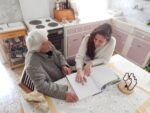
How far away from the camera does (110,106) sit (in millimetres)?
1043

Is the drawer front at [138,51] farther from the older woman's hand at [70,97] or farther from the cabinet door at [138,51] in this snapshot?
the older woman's hand at [70,97]

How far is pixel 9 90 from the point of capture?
219cm

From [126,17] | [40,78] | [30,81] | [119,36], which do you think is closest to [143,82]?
[40,78]

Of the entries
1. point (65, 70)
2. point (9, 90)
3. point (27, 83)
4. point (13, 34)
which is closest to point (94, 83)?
point (65, 70)

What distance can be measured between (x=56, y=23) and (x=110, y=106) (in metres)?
1.93

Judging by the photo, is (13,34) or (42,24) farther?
(42,24)

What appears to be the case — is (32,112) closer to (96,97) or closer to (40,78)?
(40,78)

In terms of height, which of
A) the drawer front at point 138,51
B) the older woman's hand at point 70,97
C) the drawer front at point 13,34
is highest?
the older woman's hand at point 70,97

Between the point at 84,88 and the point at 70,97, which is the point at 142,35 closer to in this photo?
the point at 84,88

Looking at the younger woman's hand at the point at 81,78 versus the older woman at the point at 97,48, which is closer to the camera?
the younger woman's hand at the point at 81,78

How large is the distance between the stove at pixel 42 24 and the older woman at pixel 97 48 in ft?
3.26

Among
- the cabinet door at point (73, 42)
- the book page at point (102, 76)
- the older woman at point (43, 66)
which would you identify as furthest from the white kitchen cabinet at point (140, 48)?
the older woman at point (43, 66)

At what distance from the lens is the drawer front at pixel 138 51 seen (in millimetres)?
2530

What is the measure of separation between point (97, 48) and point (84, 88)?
0.61 m
